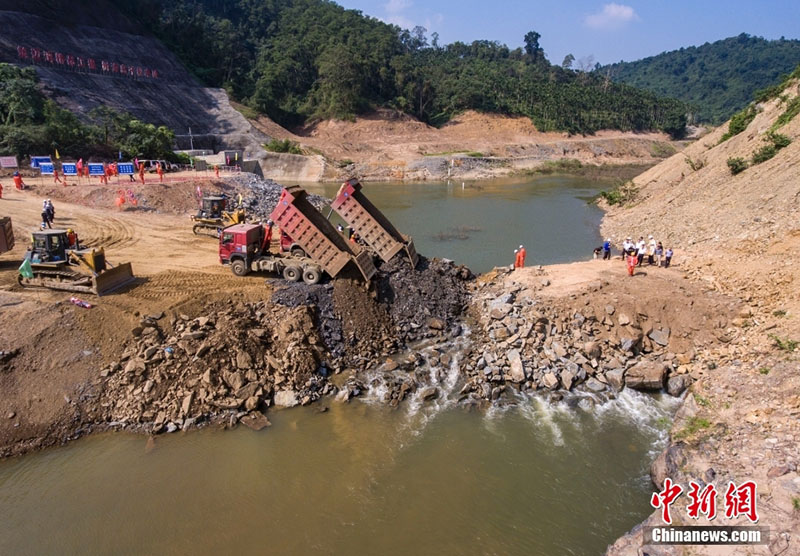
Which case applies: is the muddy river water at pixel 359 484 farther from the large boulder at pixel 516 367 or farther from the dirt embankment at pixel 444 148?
the dirt embankment at pixel 444 148

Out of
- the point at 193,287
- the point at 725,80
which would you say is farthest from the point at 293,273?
the point at 725,80

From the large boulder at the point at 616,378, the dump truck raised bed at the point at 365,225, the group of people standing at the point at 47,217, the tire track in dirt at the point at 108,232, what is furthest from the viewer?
the tire track in dirt at the point at 108,232

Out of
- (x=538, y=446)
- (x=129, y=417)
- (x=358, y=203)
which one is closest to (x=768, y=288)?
(x=538, y=446)

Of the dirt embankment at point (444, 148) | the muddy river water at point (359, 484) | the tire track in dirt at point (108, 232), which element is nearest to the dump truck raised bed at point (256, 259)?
the muddy river water at point (359, 484)

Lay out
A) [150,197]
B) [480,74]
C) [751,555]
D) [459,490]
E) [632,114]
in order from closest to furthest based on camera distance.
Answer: [751,555] < [459,490] < [150,197] < [632,114] < [480,74]

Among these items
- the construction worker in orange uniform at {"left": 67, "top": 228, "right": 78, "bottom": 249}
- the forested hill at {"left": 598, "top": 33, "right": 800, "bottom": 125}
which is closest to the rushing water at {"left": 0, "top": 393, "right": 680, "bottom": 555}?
the construction worker in orange uniform at {"left": 67, "top": 228, "right": 78, "bottom": 249}

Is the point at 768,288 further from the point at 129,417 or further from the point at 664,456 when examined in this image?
the point at 129,417
